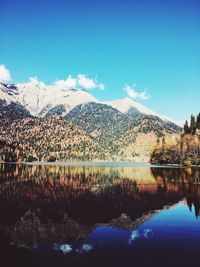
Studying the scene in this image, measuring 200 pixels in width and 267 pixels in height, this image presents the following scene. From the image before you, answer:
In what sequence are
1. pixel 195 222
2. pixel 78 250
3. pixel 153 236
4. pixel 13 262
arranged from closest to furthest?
1. pixel 13 262
2. pixel 78 250
3. pixel 153 236
4. pixel 195 222

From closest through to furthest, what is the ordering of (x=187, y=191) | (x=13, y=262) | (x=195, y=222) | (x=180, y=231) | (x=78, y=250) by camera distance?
(x=13, y=262) < (x=78, y=250) < (x=180, y=231) < (x=195, y=222) < (x=187, y=191)

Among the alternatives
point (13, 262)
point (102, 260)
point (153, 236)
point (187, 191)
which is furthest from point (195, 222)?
point (187, 191)

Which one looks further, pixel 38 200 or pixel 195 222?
pixel 38 200

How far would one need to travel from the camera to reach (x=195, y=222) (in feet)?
143

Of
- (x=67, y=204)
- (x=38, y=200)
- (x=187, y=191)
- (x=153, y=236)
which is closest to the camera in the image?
(x=153, y=236)

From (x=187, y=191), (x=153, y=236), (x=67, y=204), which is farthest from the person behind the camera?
(x=187, y=191)

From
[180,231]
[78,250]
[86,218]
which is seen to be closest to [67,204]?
[86,218]

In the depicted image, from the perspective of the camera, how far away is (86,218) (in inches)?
1777

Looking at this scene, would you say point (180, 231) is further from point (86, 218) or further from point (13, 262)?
point (13, 262)

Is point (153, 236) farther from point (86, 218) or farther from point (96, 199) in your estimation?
point (96, 199)

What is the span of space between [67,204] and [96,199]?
6.99 m

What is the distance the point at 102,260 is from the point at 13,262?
669 cm

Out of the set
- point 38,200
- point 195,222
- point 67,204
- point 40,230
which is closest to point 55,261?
point 40,230

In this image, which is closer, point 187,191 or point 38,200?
point 38,200
